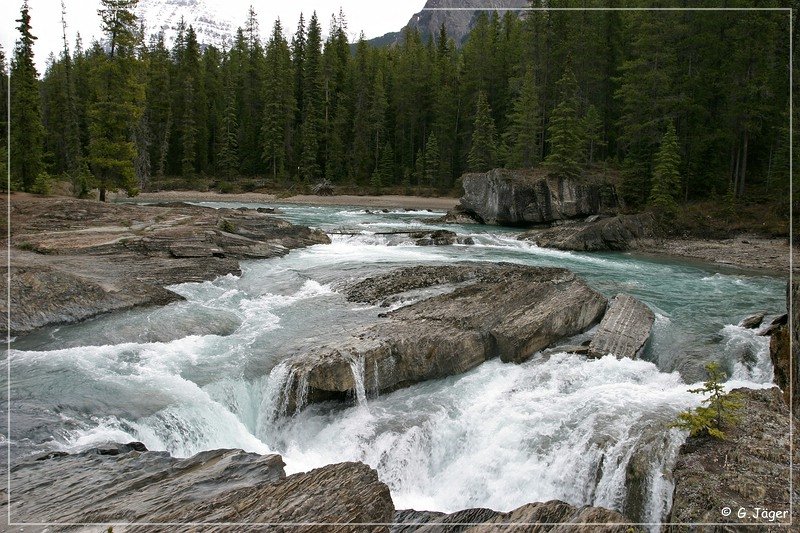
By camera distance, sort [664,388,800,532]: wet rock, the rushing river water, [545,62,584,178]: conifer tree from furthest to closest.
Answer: [545,62,584,178]: conifer tree → the rushing river water → [664,388,800,532]: wet rock

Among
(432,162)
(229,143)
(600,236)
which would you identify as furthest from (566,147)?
(229,143)

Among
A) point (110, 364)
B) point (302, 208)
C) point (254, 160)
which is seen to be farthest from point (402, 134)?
point (110, 364)

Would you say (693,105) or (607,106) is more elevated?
(607,106)

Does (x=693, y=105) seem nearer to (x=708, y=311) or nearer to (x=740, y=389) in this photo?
(x=708, y=311)

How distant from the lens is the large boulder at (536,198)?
125 feet

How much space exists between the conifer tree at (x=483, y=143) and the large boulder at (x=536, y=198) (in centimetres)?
1357

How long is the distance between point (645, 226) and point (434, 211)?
21.9 m

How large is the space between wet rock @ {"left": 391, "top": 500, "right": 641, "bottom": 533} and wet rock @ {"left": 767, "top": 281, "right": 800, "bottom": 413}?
478cm

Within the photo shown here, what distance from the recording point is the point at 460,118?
216 feet

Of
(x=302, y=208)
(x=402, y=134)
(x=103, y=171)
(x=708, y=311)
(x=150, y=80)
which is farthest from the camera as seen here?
(x=402, y=134)

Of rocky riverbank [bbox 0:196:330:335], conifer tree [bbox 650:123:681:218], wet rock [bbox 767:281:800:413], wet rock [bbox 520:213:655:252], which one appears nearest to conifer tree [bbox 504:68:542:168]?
conifer tree [bbox 650:123:681:218]

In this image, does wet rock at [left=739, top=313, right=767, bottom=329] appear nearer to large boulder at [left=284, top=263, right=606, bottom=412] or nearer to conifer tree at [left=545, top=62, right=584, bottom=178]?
large boulder at [left=284, top=263, right=606, bottom=412]

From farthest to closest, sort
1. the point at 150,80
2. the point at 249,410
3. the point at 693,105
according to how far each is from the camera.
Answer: the point at 150,80
the point at 693,105
the point at 249,410

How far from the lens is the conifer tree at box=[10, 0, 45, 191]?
3275 cm
